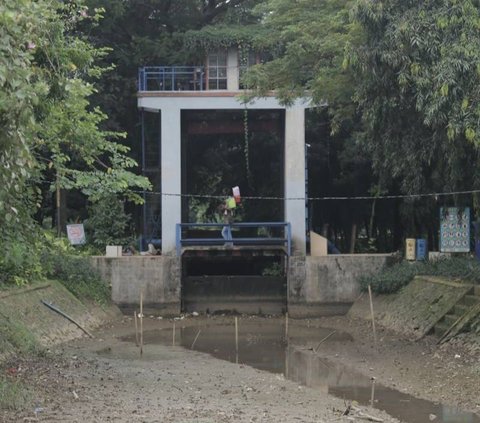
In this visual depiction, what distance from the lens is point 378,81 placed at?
44.9 feet

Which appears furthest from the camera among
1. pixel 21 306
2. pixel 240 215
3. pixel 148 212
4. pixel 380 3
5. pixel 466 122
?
pixel 240 215

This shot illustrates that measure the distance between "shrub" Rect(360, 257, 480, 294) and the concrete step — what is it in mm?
1519

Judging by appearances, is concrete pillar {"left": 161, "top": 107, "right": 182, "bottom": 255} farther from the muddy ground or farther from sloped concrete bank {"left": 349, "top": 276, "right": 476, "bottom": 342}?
sloped concrete bank {"left": 349, "top": 276, "right": 476, "bottom": 342}

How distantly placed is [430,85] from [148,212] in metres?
16.1

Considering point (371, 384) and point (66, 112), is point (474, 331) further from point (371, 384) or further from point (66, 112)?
point (66, 112)

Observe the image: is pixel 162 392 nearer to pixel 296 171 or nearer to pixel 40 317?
pixel 40 317

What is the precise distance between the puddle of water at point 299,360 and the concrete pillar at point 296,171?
3.87 meters

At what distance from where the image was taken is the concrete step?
15.2 metres

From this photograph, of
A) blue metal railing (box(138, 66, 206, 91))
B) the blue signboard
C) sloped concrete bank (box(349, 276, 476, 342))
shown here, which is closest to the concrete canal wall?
sloped concrete bank (box(349, 276, 476, 342))

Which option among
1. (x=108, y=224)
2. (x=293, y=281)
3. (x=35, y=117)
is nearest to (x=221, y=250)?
(x=293, y=281)

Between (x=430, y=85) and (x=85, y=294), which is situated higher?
(x=430, y=85)

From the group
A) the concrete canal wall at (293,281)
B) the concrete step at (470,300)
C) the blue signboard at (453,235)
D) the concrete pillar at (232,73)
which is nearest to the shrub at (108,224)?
the concrete canal wall at (293,281)

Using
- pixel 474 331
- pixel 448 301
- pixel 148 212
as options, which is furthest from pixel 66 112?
pixel 148 212

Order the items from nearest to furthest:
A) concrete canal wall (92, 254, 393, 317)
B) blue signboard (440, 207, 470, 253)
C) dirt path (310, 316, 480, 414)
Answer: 1. dirt path (310, 316, 480, 414)
2. blue signboard (440, 207, 470, 253)
3. concrete canal wall (92, 254, 393, 317)
